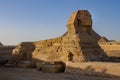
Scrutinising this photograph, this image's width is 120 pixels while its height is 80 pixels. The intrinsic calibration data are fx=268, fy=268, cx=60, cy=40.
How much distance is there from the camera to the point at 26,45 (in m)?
33.2

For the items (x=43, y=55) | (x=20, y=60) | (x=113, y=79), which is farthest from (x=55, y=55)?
(x=113, y=79)

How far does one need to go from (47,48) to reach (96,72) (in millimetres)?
9890

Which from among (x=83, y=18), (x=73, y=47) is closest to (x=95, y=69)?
(x=73, y=47)

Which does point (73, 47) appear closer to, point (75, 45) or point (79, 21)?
point (75, 45)

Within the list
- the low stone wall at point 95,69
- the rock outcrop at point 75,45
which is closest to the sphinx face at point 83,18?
the rock outcrop at point 75,45

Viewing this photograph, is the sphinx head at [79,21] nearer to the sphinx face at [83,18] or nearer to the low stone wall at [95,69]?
the sphinx face at [83,18]

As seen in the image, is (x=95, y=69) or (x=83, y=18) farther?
(x=83, y=18)

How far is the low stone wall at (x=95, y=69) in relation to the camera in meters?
18.6

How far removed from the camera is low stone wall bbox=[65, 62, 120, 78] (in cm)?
1864

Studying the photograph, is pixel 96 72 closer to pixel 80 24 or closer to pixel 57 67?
pixel 57 67

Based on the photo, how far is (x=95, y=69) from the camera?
20.0 meters

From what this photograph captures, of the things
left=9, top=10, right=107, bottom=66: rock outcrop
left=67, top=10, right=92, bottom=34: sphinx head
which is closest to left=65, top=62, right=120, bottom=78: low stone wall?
left=9, top=10, right=107, bottom=66: rock outcrop

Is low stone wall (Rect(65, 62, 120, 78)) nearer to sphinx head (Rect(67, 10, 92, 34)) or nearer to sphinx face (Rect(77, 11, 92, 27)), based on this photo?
sphinx head (Rect(67, 10, 92, 34))

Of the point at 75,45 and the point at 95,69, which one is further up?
the point at 75,45
